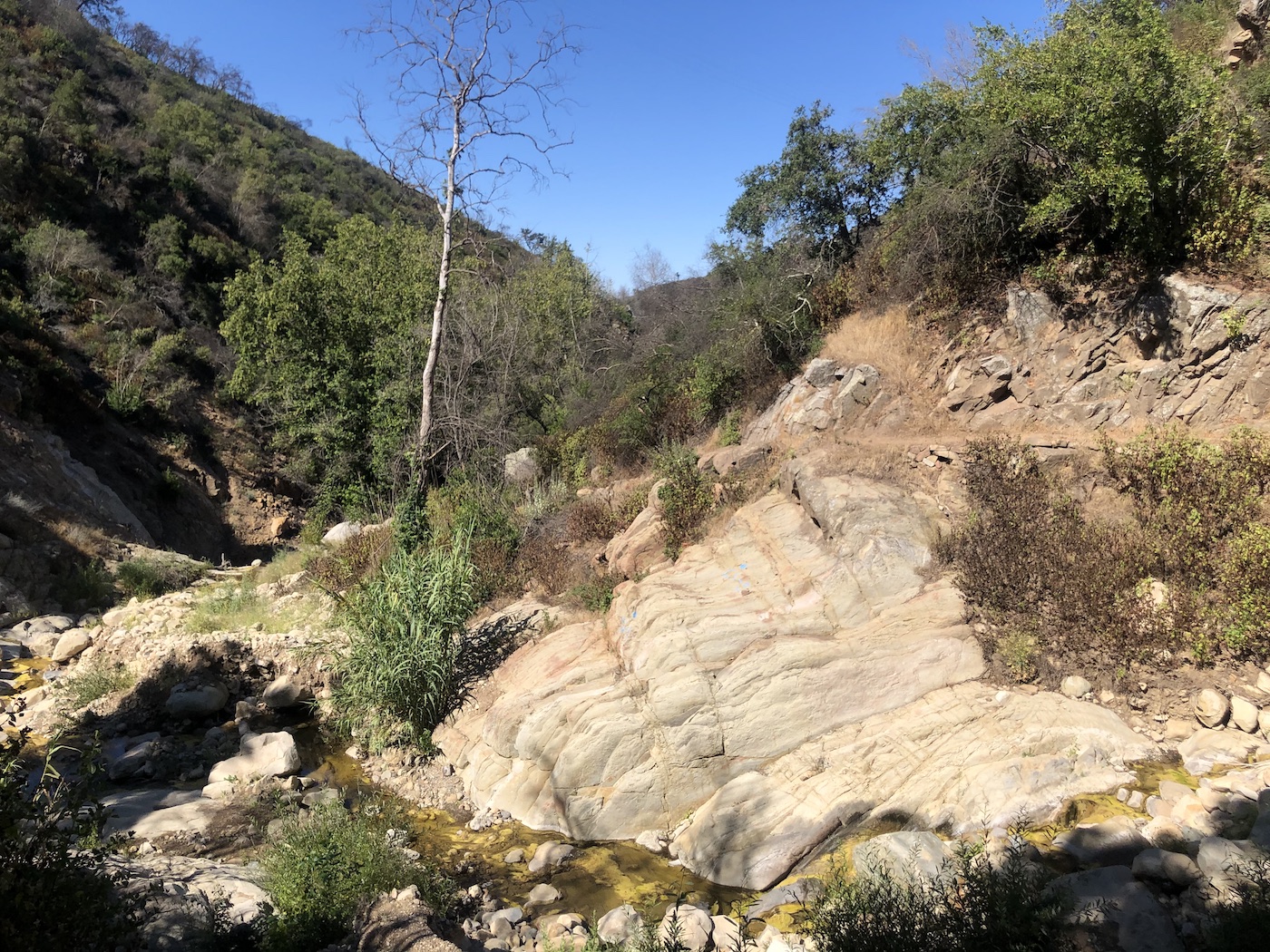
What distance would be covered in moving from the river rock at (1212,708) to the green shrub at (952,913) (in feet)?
6.74

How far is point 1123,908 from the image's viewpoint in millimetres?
3736

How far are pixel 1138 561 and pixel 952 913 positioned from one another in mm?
3965

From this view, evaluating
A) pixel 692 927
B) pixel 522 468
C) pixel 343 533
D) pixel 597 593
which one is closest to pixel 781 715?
pixel 692 927

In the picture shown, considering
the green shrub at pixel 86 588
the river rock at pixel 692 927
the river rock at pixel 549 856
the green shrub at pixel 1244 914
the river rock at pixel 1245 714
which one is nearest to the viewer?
the green shrub at pixel 1244 914

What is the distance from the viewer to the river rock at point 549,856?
5.82 metres

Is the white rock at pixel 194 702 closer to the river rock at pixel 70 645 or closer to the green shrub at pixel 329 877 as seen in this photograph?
the river rock at pixel 70 645

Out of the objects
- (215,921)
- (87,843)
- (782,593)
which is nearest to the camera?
(87,843)

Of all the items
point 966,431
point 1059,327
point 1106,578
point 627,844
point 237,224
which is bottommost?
point 627,844

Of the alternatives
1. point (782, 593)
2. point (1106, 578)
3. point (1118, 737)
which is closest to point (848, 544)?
point (782, 593)

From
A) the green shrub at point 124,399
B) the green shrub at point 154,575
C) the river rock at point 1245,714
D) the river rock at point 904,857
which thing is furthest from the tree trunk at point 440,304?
the green shrub at point 124,399

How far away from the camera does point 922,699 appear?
5.97 meters

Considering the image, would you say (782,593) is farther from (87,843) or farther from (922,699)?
(87,843)

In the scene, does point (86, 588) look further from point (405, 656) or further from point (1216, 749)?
point (1216, 749)

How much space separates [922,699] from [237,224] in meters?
33.8
